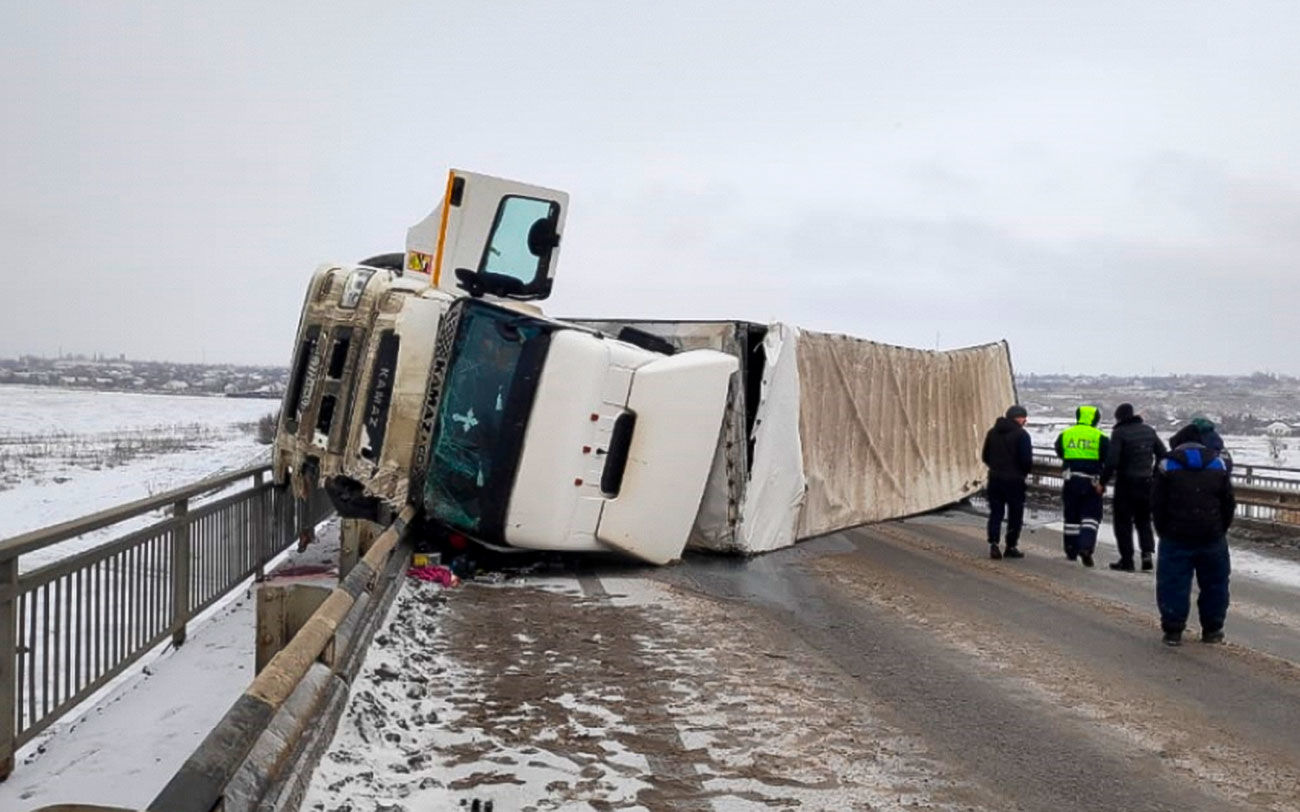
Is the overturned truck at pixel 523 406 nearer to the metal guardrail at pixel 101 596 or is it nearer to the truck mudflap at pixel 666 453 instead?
the truck mudflap at pixel 666 453

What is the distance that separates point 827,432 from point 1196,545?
560 cm

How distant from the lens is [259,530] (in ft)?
30.6

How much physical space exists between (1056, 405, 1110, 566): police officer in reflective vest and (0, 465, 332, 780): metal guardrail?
8190mm

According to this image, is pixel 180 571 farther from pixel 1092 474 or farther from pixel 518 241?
pixel 1092 474

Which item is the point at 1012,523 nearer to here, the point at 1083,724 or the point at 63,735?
the point at 1083,724

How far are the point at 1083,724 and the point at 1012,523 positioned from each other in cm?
644

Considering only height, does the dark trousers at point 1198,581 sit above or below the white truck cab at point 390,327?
below

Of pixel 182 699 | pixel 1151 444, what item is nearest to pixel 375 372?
pixel 182 699

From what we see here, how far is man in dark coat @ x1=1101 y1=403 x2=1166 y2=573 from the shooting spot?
10.8m

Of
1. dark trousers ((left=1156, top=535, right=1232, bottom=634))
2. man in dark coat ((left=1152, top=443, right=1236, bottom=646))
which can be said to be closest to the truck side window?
man in dark coat ((left=1152, top=443, right=1236, bottom=646))

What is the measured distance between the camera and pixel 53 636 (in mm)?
4957

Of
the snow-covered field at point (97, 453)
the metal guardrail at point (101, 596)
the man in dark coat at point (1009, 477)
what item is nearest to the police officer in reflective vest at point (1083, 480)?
the man in dark coat at point (1009, 477)

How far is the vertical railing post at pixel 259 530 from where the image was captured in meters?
9.17

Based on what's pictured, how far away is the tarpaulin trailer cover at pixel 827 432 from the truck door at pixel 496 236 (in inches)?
60.8
